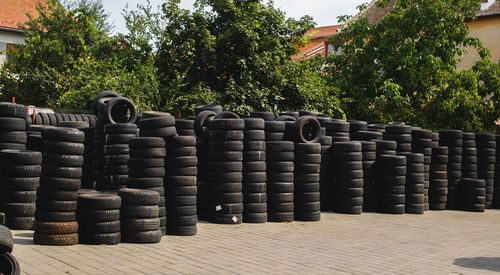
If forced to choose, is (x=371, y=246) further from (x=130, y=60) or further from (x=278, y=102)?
(x=130, y=60)

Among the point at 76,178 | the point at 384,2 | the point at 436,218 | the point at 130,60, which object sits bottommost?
the point at 436,218

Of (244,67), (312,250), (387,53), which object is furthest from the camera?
(387,53)

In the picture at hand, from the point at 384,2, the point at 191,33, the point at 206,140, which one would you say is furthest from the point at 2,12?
the point at 206,140

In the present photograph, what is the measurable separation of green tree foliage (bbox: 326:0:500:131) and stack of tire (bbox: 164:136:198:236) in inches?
754

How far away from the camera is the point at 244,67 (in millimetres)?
26109

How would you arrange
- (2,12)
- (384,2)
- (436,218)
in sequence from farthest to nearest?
1. (2,12)
2. (384,2)
3. (436,218)

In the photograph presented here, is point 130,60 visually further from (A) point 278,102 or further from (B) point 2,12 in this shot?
(B) point 2,12

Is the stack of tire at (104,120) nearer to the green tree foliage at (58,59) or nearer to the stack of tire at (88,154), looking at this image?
the stack of tire at (88,154)

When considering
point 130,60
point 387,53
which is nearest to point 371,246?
point 387,53

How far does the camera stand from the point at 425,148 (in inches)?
691

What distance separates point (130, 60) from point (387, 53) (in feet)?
47.4

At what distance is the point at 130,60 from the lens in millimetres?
30797

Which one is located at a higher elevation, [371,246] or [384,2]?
[384,2]

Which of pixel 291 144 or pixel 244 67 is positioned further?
pixel 244 67
